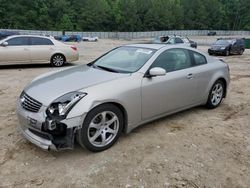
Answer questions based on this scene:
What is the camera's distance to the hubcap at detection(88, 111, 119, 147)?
3.69 meters

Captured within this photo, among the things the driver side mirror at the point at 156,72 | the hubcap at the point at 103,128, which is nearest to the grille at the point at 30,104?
the hubcap at the point at 103,128

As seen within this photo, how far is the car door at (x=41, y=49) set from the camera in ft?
36.3

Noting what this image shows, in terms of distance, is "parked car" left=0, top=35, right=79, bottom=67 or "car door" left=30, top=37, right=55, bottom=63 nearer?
"parked car" left=0, top=35, right=79, bottom=67

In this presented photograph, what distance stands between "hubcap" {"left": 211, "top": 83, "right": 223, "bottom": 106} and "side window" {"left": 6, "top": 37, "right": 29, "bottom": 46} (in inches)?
313

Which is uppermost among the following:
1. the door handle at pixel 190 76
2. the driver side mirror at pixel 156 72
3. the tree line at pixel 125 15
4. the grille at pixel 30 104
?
the tree line at pixel 125 15

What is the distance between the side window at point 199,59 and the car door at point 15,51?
25.0 ft

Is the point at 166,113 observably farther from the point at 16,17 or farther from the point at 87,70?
the point at 16,17

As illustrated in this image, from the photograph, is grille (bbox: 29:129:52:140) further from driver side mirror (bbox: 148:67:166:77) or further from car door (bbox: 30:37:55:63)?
car door (bbox: 30:37:55:63)

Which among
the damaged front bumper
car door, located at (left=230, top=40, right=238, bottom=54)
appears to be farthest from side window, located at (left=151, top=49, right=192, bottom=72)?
car door, located at (left=230, top=40, right=238, bottom=54)

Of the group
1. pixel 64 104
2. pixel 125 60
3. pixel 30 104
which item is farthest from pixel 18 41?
pixel 64 104

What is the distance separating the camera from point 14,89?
24.0 ft

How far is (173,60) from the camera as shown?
483 centimetres

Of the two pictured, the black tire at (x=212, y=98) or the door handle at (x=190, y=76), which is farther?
the black tire at (x=212, y=98)

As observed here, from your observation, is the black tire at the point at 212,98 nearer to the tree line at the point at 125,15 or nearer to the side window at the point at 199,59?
the side window at the point at 199,59
